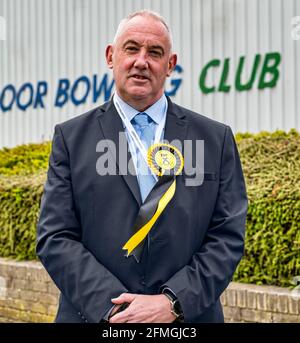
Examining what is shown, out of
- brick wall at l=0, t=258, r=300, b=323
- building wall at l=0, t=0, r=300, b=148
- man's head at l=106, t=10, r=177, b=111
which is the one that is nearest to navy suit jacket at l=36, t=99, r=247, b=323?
man's head at l=106, t=10, r=177, b=111

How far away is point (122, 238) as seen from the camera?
8.89 feet

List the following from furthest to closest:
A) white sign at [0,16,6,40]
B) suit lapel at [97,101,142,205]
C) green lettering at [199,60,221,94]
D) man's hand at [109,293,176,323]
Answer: white sign at [0,16,6,40] → green lettering at [199,60,221,94] → suit lapel at [97,101,142,205] → man's hand at [109,293,176,323]

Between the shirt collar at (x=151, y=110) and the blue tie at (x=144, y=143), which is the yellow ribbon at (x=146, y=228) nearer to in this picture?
the blue tie at (x=144, y=143)

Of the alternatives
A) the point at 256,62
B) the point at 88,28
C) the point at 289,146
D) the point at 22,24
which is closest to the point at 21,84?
the point at 22,24

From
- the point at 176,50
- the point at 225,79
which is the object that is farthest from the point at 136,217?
the point at 176,50

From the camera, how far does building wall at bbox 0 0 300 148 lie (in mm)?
9031

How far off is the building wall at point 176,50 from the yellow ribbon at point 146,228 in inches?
256

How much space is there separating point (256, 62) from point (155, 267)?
684cm

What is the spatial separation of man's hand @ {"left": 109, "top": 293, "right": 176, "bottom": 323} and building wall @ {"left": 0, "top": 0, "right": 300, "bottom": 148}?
6620 millimetres

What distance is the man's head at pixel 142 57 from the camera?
9.20 feet

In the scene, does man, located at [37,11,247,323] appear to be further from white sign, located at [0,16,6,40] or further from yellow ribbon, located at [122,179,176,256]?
white sign, located at [0,16,6,40]

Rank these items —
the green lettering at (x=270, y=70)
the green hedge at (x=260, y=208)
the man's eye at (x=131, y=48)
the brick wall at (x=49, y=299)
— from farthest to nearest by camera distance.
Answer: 1. the green lettering at (x=270, y=70)
2. the green hedge at (x=260, y=208)
3. the brick wall at (x=49, y=299)
4. the man's eye at (x=131, y=48)

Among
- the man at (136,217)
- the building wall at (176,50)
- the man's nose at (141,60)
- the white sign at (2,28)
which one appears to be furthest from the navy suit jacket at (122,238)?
the white sign at (2,28)
